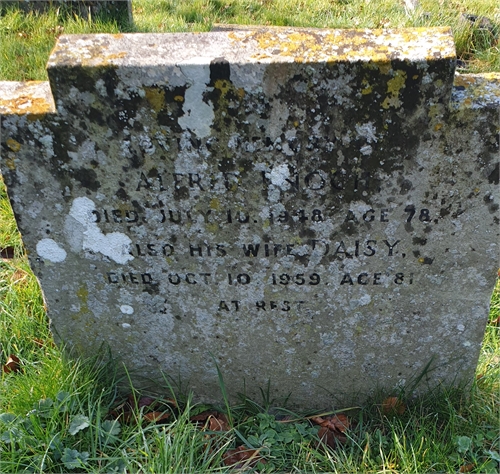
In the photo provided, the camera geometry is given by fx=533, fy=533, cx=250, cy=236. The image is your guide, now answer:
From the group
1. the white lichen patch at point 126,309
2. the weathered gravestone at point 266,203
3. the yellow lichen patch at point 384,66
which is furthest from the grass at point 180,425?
the yellow lichen patch at point 384,66

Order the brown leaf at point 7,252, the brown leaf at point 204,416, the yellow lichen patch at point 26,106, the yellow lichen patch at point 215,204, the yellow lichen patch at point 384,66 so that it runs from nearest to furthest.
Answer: the yellow lichen patch at point 384,66, the yellow lichen patch at point 26,106, the yellow lichen patch at point 215,204, the brown leaf at point 204,416, the brown leaf at point 7,252

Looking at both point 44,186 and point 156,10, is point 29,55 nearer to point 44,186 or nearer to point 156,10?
point 156,10

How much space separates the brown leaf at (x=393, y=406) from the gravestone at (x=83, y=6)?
427 cm

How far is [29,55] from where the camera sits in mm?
4387

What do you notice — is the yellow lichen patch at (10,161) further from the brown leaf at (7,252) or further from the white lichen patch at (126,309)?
the brown leaf at (7,252)

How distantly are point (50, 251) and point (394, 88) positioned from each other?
4.41 feet

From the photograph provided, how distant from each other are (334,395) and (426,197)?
104cm

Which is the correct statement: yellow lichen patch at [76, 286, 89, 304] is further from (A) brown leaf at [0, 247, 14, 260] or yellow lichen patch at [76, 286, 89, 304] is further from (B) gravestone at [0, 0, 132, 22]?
(B) gravestone at [0, 0, 132, 22]

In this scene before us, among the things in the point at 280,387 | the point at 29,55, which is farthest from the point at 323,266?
the point at 29,55

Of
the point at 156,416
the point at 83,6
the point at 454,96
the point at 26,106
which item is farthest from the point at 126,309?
the point at 83,6

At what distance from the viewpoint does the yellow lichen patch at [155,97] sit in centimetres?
162

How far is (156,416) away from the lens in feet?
7.48

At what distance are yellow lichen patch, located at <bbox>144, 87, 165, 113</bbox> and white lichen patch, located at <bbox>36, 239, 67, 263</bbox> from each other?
68cm

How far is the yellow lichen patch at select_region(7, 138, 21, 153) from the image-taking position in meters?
1.74
